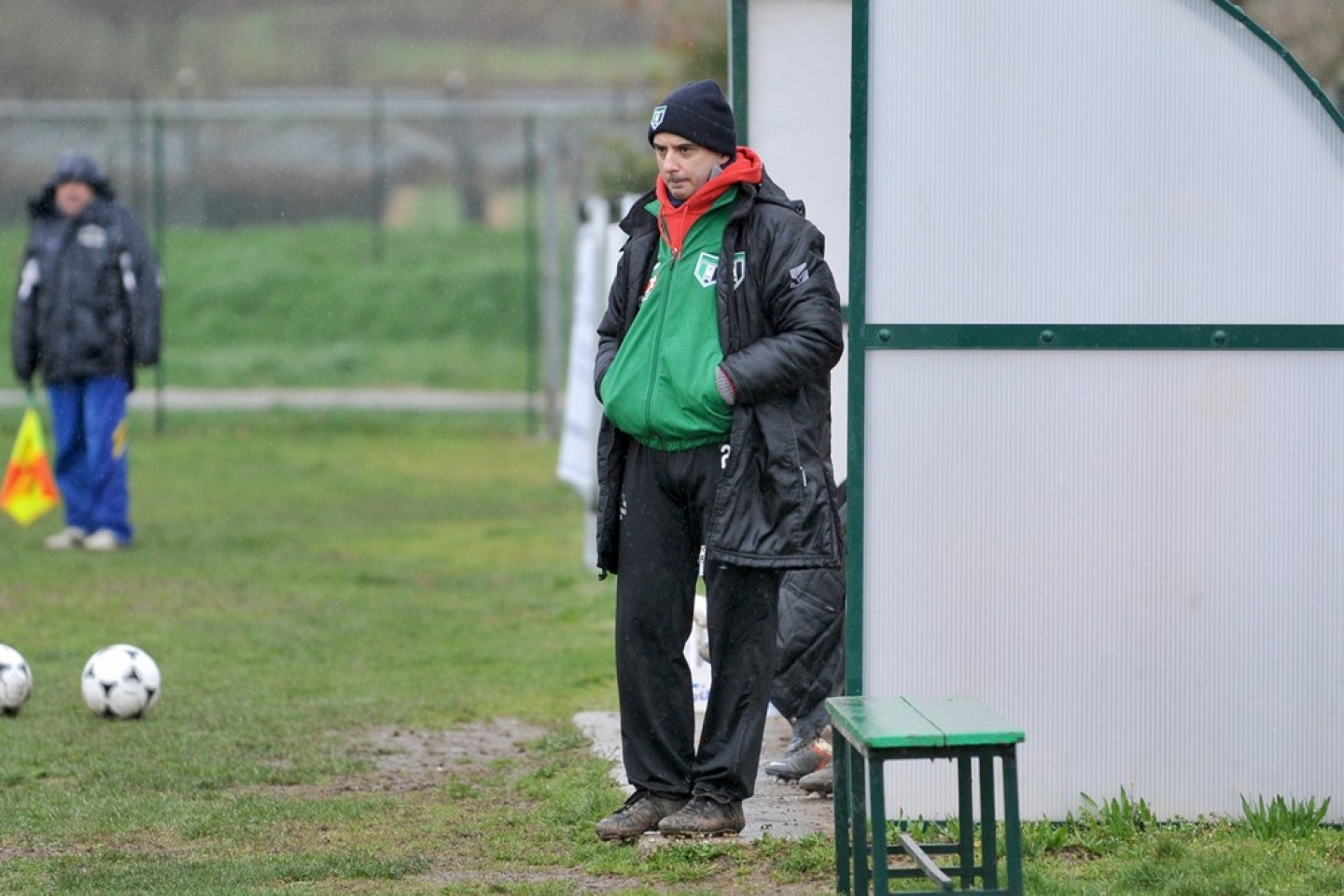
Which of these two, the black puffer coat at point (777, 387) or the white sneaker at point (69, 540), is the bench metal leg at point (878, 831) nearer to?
the black puffer coat at point (777, 387)

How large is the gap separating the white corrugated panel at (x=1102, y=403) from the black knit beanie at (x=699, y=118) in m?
0.44

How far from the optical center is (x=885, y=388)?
5.77m

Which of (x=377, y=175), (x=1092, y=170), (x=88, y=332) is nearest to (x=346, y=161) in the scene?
(x=377, y=175)

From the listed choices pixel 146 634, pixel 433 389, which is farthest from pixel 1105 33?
pixel 433 389

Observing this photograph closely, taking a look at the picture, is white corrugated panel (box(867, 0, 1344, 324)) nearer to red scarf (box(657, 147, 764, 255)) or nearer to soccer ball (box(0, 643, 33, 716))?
red scarf (box(657, 147, 764, 255))

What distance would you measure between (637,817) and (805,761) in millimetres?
976

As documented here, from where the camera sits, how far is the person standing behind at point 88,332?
1246 cm

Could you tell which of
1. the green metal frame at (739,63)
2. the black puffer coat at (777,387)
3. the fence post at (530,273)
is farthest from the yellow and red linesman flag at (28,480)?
the black puffer coat at (777,387)

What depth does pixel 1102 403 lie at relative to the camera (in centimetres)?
580

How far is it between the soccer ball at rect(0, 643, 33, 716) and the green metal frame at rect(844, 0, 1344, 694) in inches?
144

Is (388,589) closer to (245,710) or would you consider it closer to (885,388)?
(245,710)

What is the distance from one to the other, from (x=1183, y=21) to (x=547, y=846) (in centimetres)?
300

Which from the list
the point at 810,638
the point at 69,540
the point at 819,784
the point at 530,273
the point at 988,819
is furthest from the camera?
the point at 530,273

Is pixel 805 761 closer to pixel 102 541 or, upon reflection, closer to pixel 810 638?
pixel 810 638
